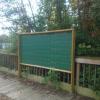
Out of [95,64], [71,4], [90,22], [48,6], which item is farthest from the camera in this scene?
[48,6]

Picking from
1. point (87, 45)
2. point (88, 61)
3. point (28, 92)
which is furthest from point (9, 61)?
point (88, 61)

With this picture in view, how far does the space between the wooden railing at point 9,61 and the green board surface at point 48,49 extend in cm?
62

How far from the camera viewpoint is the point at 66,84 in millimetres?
5828

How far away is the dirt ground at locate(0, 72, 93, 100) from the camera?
5520mm

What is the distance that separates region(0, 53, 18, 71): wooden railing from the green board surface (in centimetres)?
62

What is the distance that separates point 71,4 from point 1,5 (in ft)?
12.3

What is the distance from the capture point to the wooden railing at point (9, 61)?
8219 mm

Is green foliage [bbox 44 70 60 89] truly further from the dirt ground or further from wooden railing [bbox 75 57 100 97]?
wooden railing [bbox 75 57 100 97]

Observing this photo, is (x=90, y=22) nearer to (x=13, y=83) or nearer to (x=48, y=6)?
(x=48, y=6)

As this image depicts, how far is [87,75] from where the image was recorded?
5.32m

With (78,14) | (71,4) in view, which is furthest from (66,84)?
(71,4)

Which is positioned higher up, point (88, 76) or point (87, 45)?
point (87, 45)

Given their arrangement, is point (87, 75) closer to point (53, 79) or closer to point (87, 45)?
point (87, 45)

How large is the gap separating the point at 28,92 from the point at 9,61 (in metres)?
2.86
